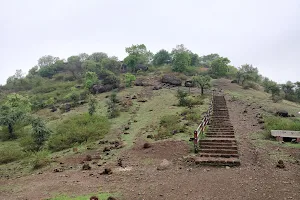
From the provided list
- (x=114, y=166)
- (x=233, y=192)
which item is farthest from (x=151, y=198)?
(x=114, y=166)

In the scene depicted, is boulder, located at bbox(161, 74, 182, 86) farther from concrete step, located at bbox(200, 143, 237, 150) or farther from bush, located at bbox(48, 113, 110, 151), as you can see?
concrete step, located at bbox(200, 143, 237, 150)

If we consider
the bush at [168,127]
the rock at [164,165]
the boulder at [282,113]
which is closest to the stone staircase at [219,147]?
the rock at [164,165]

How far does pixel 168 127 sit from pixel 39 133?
411 inches

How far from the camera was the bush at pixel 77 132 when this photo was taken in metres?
18.6

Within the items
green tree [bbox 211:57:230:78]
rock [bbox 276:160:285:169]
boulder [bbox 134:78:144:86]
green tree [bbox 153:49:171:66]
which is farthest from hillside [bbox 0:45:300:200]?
green tree [bbox 153:49:171:66]

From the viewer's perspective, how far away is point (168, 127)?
759 inches

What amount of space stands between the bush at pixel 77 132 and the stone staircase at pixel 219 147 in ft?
30.5

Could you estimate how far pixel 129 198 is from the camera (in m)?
8.98

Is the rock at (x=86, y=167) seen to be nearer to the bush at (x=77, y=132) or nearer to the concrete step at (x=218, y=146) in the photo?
the bush at (x=77, y=132)

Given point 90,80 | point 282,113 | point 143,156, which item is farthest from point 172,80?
point 143,156

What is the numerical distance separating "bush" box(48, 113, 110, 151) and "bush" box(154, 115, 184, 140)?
200 inches

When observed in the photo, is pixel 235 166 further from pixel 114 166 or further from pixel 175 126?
pixel 175 126

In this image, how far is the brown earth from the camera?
9.01 m

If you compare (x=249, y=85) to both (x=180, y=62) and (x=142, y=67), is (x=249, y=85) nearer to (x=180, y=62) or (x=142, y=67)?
(x=180, y=62)
